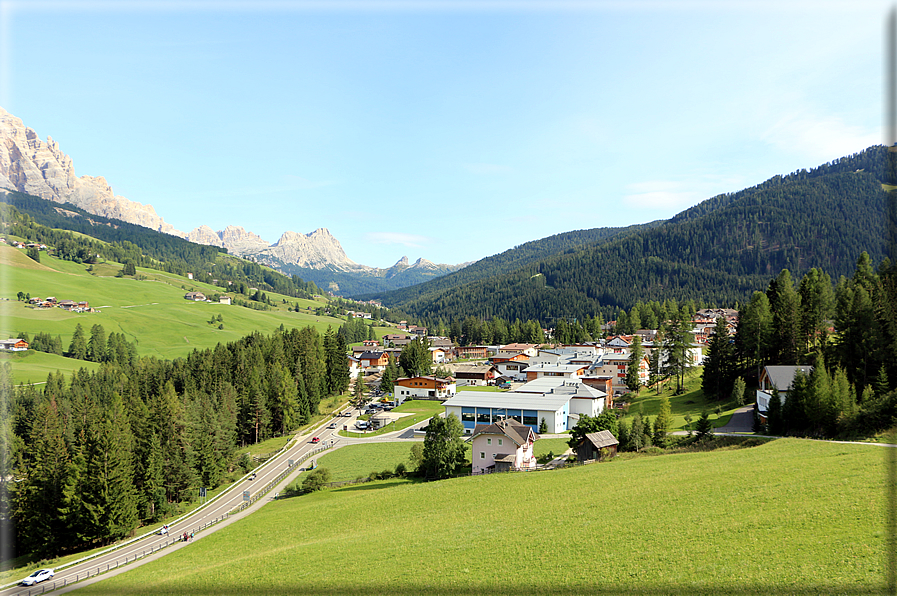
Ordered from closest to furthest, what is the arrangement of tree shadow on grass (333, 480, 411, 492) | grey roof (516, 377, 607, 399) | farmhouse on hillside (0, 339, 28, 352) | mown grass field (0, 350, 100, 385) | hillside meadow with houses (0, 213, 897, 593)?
hillside meadow with houses (0, 213, 897, 593), tree shadow on grass (333, 480, 411, 492), grey roof (516, 377, 607, 399), mown grass field (0, 350, 100, 385), farmhouse on hillside (0, 339, 28, 352)

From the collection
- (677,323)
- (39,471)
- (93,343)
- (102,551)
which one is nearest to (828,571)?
(102,551)

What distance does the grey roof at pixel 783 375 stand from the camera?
50531mm

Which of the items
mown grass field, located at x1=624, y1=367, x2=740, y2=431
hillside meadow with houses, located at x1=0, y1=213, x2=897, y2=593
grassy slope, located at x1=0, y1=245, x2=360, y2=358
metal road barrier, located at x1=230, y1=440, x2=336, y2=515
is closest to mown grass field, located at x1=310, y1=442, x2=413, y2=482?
metal road barrier, located at x1=230, y1=440, x2=336, y2=515

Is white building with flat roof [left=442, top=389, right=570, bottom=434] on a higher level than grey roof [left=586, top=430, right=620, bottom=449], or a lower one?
lower

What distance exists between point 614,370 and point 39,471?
91.1 m

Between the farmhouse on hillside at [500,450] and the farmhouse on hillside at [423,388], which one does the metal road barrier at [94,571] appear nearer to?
the farmhouse on hillside at [500,450]

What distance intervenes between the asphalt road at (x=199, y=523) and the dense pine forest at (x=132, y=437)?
13.5ft

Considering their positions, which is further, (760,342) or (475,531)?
(760,342)

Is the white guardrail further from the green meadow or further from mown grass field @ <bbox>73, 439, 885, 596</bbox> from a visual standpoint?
the green meadow

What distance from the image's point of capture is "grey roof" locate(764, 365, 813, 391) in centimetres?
5053

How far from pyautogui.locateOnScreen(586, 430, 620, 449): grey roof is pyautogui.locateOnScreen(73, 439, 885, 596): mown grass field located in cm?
799

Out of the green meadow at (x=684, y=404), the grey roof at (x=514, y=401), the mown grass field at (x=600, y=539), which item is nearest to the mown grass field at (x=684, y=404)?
the green meadow at (x=684, y=404)

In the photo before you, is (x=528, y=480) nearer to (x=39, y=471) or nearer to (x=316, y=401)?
(x=39, y=471)

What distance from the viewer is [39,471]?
4797 centimetres
